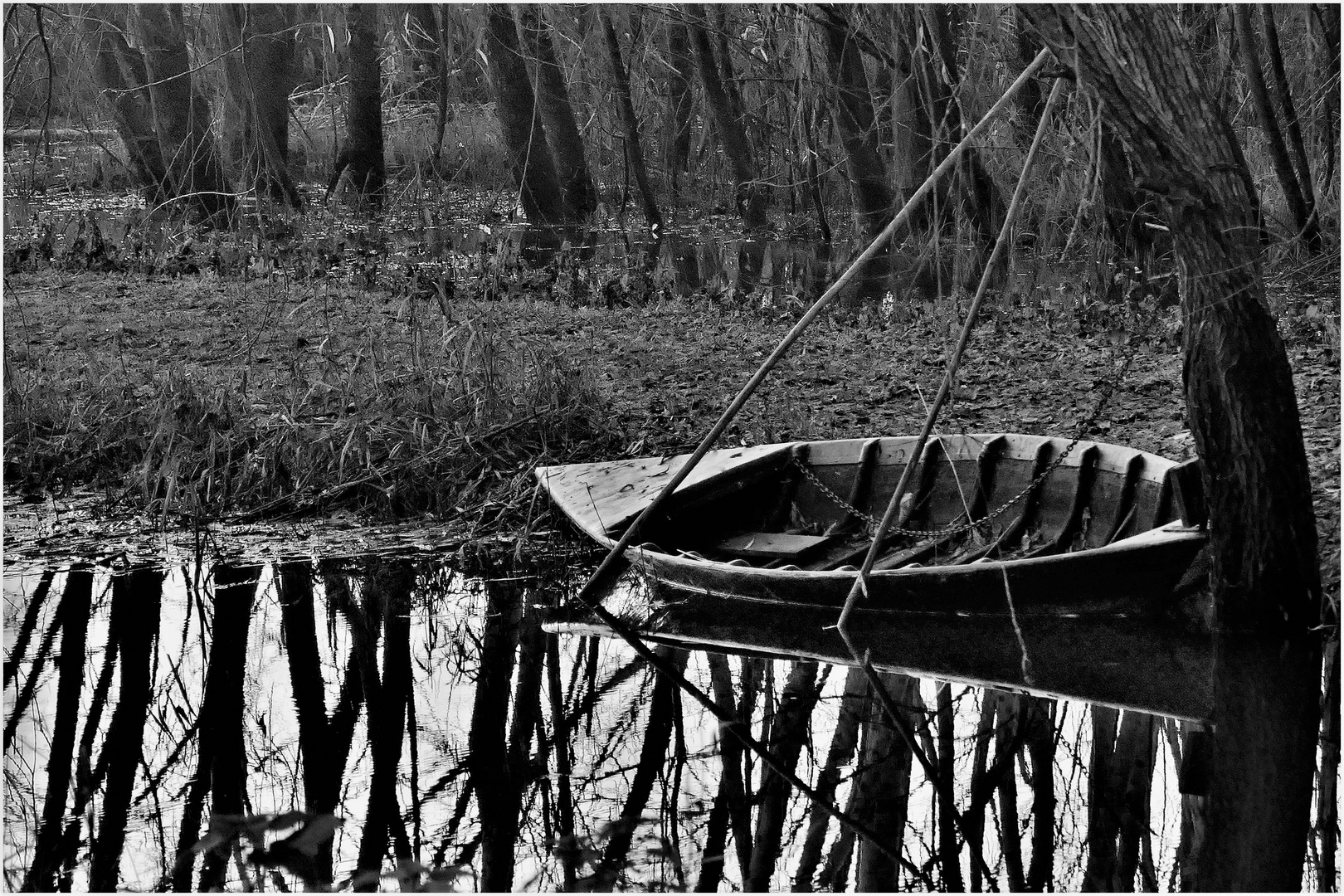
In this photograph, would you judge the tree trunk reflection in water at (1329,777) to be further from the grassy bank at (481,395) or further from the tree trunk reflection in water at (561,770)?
the tree trunk reflection in water at (561,770)

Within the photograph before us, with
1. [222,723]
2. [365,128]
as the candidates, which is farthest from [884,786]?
[365,128]

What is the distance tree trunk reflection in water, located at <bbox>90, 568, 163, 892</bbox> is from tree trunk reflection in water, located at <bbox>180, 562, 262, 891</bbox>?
65 mm

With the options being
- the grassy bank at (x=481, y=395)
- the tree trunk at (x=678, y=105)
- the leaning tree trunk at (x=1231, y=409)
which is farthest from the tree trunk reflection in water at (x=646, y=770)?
the tree trunk at (x=678, y=105)

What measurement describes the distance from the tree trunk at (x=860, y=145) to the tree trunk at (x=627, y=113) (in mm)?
2302

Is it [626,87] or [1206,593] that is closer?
[1206,593]

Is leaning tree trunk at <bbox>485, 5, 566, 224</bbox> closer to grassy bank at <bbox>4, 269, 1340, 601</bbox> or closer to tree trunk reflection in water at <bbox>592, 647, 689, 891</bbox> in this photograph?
grassy bank at <bbox>4, 269, 1340, 601</bbox>

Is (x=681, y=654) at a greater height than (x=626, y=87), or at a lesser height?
lesser

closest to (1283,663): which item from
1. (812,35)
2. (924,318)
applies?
(924,318)

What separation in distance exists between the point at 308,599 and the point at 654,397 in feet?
9.47

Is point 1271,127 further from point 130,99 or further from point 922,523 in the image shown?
point 130,99

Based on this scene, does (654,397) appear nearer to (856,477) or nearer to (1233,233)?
(856,477)

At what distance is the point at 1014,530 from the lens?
577cm

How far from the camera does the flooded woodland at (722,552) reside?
13.1 feet

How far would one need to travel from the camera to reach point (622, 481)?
252 inches
